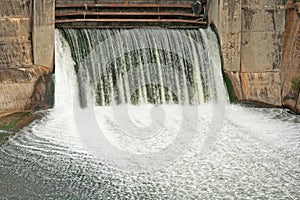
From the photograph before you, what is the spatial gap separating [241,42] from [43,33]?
170 inches

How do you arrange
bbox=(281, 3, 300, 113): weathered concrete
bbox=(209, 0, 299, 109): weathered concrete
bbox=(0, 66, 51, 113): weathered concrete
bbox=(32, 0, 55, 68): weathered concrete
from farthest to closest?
bbox=(209, 0, 299, 109): weathered concrete
bbox=(281, 3, 300, 113): weathered concrete
bbox=(32, 0, 55, 68): weathered concrete
bbox=(0, 66, 51, 113): weathered concrete

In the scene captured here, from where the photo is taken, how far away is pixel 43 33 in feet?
34.0

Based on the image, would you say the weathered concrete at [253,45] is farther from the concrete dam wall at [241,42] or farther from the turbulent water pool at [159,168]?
the turbulent water pool at [159,168]

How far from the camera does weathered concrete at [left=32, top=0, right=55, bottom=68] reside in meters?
10.4

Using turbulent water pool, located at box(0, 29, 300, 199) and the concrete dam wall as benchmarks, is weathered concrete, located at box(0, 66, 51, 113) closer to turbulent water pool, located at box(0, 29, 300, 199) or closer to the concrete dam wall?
the concrete dam wall

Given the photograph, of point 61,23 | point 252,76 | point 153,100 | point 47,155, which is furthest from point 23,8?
point 252,76

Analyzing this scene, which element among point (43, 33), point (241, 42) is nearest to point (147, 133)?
point (43, 33)

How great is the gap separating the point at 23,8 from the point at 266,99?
218 inches

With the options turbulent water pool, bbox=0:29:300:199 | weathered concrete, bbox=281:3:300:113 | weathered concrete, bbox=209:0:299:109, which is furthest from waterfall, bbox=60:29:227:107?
weathered concrete, bbox=281:3:300:113

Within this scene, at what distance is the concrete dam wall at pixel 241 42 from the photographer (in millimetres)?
10375

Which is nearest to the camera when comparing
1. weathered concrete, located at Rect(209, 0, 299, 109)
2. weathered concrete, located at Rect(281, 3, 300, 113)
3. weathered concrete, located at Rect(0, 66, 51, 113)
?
weathered concrete, located at Rect(0, 66, 51, 113)

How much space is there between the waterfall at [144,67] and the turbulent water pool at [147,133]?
0.02m

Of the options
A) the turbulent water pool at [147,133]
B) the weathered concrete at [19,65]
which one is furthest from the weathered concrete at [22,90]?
the turbulent water pool at [147,133]

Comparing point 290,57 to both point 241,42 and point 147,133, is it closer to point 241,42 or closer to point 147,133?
point 241,42
